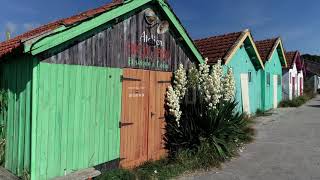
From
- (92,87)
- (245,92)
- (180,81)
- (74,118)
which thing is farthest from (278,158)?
(245,92)

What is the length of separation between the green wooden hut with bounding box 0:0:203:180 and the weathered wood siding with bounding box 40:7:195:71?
0.07ft

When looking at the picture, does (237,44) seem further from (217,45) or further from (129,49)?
(129,49)

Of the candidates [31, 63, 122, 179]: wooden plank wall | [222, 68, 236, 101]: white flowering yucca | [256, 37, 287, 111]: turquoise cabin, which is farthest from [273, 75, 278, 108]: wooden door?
[31, 63, 122, 179]: wooden plank wall

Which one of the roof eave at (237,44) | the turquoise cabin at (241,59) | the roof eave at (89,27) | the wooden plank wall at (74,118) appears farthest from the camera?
the turquoise cabin at (241,59)

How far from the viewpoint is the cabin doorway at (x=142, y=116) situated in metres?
8.21

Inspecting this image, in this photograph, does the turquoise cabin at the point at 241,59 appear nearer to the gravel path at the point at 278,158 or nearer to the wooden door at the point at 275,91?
the gravel path at the point at 278,158

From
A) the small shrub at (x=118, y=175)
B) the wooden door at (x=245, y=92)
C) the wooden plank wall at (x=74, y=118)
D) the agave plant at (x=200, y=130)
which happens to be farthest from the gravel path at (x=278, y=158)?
the wooden door at (x=245, y=92)

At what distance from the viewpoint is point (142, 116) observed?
28.7 ft

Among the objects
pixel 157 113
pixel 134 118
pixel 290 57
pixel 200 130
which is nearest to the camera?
pixel 134 118

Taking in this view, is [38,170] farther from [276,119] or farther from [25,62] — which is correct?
[276,119]

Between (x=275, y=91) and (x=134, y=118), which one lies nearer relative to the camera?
(x=134, y=118)

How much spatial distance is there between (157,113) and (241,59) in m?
9.21

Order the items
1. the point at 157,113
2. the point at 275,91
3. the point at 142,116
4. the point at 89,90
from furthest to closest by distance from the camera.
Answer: the point at 275,91 < the point at 157,113 < the point at 142,116 < the point at 89,90

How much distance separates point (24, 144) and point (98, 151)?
5.05 feet
